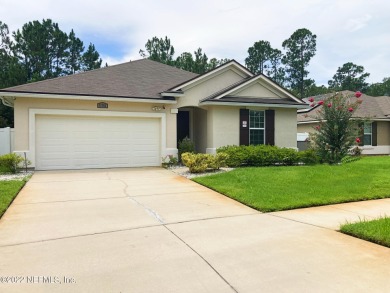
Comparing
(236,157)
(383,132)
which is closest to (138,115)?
(236,157)

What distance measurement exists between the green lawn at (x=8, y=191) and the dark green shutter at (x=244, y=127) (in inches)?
378

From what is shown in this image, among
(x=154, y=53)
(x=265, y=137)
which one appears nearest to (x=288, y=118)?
(x=265, y=137)

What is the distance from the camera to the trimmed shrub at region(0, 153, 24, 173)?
37.8ft

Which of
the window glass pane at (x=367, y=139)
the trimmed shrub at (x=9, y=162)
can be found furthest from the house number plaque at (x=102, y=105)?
the window glass pane at (x=367, y=139)

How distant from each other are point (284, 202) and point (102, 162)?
355 inches

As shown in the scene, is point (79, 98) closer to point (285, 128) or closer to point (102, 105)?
point (102, 105)

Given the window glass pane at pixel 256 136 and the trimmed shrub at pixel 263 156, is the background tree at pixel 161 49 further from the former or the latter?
the trimmed shrub at pixel 263 156

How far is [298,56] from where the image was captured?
2116 inches

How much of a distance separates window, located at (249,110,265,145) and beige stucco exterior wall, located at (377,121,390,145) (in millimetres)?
11539

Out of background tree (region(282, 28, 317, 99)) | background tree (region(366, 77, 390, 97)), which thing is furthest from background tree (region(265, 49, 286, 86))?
background tree (region(366, 77, 390, 97))

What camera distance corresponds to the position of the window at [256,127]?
1535 centimetres

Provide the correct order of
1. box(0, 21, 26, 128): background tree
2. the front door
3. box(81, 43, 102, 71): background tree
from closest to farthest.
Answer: the front door → box(0, 21, 26, 128): background tree → box(81, 43, 102, 71): background tree

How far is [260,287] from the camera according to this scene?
127 inches

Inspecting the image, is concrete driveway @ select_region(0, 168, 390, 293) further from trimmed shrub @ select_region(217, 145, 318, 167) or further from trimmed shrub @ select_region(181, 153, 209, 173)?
trimmed shrub @ select_region(217, 145, 318, 167)
